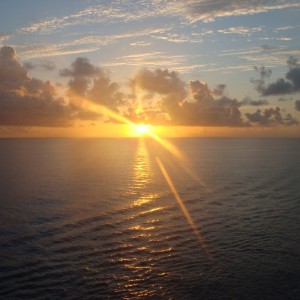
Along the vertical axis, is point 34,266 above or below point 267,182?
below

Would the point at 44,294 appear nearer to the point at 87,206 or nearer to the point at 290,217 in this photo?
the point at 87,206

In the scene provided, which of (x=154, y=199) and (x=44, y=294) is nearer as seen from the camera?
(x=44, y=294)

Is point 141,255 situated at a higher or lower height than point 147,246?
lower

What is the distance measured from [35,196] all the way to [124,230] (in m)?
27.5

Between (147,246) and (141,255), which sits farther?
(147,246)

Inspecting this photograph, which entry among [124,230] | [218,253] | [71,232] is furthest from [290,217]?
[71,232]

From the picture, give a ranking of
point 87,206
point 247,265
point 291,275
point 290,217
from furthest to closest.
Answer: point 87,206 → point 290,217 → point 247,265 → point 291,275

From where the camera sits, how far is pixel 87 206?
172 ft

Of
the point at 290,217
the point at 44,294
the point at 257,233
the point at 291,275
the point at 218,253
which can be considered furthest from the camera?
the point at 290,217

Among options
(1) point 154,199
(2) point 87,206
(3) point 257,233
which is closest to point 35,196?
(2) point 87,206

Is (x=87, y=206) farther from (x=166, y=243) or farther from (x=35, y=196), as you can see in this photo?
(x=166, y=243)

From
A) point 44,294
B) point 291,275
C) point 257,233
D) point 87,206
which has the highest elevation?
point 87,206

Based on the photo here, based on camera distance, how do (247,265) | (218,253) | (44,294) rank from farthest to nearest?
(218,253)
(247,265)
(44,294)

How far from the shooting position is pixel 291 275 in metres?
28.1
